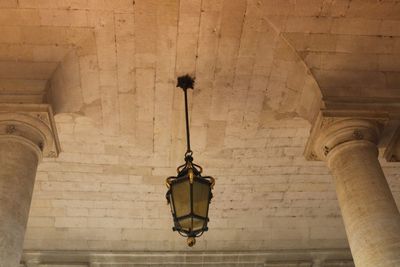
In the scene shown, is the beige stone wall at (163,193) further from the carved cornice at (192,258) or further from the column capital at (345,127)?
the column capital at (345,127)

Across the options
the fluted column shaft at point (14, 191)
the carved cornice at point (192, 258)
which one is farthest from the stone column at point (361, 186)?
the carved cornice at point (192, 258)

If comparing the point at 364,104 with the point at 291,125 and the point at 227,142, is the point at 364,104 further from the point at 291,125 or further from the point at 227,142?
the point at 227,142

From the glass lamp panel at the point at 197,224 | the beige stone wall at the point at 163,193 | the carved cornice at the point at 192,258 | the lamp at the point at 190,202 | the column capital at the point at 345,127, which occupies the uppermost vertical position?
the beige stone wall at the point at 163,193

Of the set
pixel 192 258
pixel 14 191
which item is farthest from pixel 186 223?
pixel 192 258

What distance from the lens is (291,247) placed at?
1105 cm

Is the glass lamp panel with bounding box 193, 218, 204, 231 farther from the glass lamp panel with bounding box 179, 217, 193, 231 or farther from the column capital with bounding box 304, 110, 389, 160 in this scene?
the column capital with bounding box 304, 110, 389, 160

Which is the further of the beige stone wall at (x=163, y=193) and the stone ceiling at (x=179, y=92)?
the beige stone wall at (x=163, y=193)

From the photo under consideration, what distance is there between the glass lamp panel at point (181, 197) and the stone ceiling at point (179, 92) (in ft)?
7.89

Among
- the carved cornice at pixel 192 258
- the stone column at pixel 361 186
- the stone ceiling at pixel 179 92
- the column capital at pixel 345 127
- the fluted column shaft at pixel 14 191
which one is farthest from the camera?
the carved cornice at pixel 192 258

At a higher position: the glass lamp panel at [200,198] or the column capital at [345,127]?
the column capital at [345,127]

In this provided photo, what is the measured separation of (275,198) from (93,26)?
5204mm

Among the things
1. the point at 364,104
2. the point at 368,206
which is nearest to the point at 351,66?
the point at 364,104

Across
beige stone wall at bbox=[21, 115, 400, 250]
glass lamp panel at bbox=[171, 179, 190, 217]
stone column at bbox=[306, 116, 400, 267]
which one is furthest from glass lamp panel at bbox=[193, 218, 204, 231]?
beige stone wall at bbox=[21, 115, 400, 250]

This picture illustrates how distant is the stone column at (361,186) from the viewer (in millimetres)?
5465
